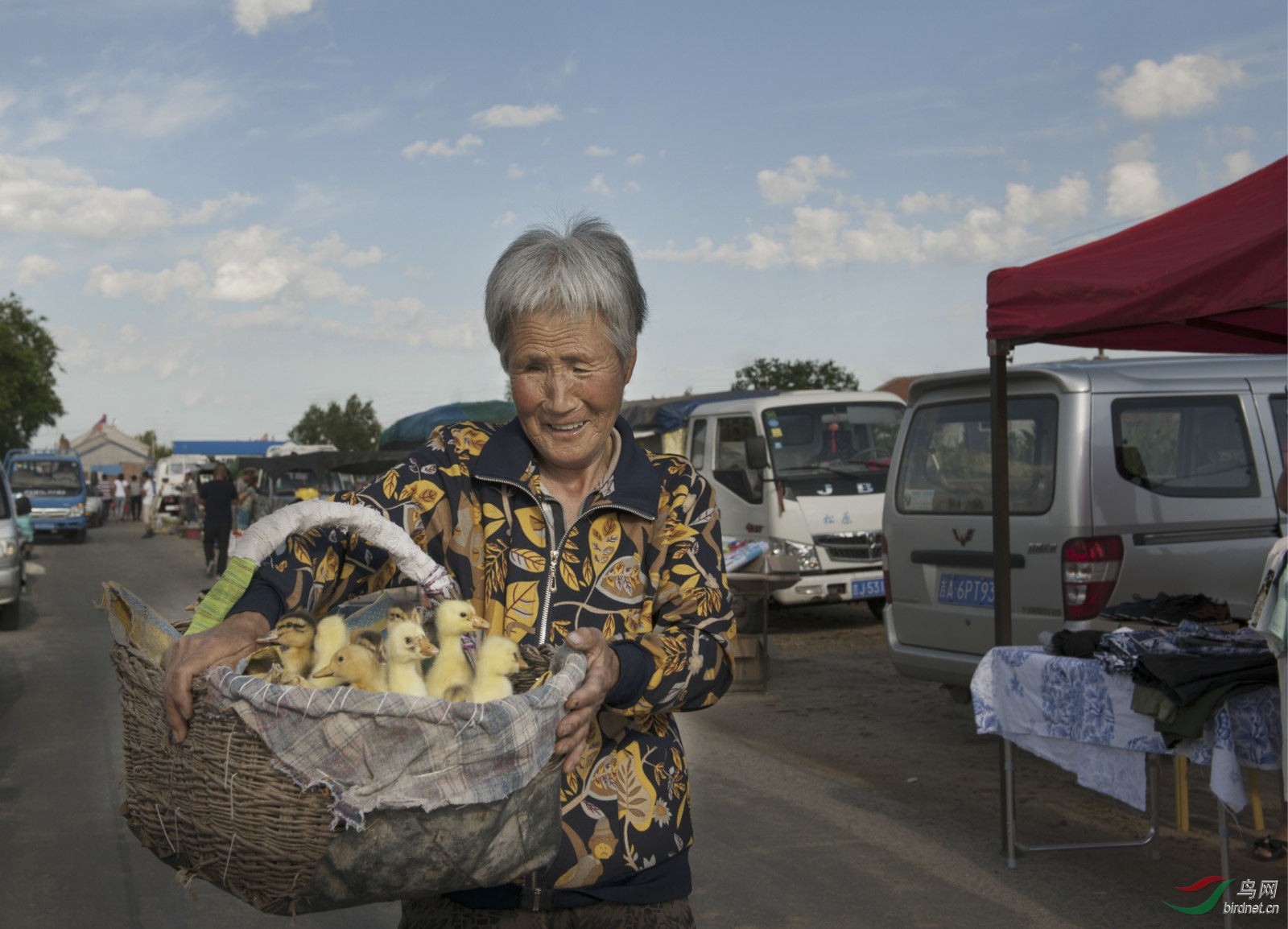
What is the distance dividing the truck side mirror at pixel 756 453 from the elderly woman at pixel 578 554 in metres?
9.39

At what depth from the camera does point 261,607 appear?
6.11 ft

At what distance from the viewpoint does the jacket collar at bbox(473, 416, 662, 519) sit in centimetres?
207

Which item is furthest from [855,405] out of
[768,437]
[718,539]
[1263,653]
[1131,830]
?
[718,539]

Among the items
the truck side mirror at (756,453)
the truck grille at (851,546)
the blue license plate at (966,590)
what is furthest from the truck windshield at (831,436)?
the blue license plate at (966,590)

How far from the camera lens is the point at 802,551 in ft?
37.7

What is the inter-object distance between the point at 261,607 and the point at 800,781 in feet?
17.2

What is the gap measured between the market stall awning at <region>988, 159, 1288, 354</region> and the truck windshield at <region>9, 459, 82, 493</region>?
3110 centimetres

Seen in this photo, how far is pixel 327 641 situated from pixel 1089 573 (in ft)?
16.9

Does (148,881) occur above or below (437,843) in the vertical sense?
below

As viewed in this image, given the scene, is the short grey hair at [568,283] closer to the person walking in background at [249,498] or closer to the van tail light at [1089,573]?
the van tail light at [1089,573]

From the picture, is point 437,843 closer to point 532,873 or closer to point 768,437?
point 532,873

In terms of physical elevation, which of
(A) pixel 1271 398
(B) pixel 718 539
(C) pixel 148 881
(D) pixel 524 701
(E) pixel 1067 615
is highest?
(A) pixel 1271 398

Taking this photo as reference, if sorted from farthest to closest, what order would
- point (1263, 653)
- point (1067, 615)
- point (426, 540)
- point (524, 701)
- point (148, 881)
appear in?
point (1067, 615), point (148, 881), point (1263, 653), point (426, 540), point (524, 701)

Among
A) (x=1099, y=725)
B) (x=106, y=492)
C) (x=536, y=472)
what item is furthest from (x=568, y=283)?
(x=106, y=492)
